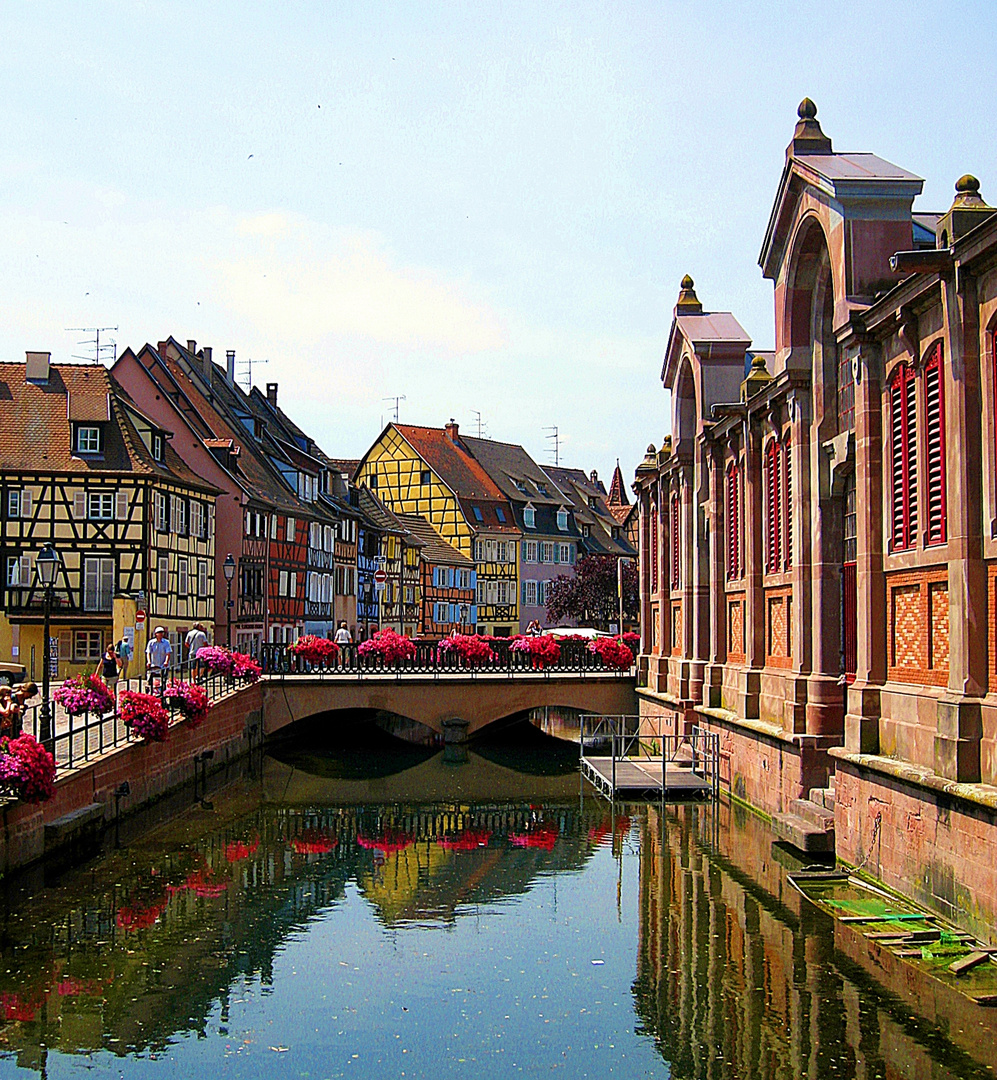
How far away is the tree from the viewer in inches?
3349

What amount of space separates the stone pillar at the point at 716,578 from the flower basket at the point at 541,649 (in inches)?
424

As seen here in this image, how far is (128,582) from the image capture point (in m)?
47.9

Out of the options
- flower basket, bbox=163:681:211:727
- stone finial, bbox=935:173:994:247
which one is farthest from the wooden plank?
flower basket, bbox=163:681:211:727

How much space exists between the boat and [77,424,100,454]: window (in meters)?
33.6

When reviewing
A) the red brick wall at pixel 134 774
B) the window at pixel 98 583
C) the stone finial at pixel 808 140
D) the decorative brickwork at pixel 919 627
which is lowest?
the red brick wall at pixel 134 774

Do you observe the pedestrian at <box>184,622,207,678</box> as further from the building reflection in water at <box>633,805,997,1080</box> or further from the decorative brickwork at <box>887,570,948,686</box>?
the decorative brickwork at <box>887,570,948,686</box>

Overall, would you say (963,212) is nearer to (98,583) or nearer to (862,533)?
(862,533)

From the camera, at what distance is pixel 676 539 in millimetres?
42406

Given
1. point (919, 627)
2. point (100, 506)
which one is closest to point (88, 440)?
point (100, 506)

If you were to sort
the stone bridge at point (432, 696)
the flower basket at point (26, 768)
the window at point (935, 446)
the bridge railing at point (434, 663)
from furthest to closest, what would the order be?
1. the bridge railing at point (434, 663)
2. the stone bridge at point (432, 696)
3. the flower basket at point (26, 768)
4. the window at point (935, 446)

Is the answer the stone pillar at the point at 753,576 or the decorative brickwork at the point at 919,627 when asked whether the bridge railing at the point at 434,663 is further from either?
the decorative brickwork at the point at 919,627

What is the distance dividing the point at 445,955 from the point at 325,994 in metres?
2.35

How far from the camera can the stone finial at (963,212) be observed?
17.8m

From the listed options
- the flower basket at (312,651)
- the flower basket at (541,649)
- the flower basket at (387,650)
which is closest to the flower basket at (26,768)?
the flower basket at (312,651)
